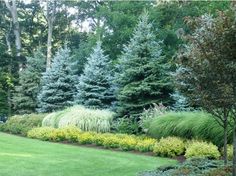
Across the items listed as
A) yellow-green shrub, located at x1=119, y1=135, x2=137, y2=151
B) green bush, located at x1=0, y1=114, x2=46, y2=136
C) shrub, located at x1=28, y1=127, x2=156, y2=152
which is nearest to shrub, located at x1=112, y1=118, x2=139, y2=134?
shrub, located at x1=28, y1=127, x2=156, y2=152

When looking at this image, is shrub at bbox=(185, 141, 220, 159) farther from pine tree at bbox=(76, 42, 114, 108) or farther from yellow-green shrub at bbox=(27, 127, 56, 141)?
pine tree at bbox=(76, 42, 114, 108)

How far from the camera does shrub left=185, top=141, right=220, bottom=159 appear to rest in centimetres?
996

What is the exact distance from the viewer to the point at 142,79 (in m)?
17.8

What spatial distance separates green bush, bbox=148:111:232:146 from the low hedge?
1.19ft

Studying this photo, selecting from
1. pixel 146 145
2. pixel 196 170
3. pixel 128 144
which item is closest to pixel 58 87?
pixel 128 144

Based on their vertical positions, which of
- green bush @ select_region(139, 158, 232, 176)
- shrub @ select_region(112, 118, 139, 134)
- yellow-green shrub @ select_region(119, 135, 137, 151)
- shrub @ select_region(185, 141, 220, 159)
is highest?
shrub @ select_region(112, 118, 139, 134)

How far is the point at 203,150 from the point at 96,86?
10.9 meters

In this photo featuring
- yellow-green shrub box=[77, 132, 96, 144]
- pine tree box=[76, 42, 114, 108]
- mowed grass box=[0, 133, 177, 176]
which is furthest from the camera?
pine tree box=[76, 42, 114, 108]

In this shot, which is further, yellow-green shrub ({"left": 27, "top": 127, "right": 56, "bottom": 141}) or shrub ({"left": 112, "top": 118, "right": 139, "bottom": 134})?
shrub ({"left": 112, "top": 118, "right": 139, "bottom": 134})

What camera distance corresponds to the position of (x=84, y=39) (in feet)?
119

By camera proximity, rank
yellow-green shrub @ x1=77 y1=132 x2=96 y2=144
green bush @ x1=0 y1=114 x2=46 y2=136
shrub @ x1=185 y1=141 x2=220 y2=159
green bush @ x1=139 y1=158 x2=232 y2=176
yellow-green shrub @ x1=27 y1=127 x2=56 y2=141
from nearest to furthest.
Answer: green bush @ x1=139 y1=158 x2=232 y2=176
shrub @ x1=185 y1=141 x2=220 y2=159
yellow-green shrub @ x1=77 y1=132 x2=96 y2=144
yellow-green shrub @ x1=27 y1=127 x2=56 y2=141
green bush @ x1=0 y1=114 x2=46 y2=136

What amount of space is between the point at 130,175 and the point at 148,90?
360 inches

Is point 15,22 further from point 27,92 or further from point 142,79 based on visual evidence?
point 142,79

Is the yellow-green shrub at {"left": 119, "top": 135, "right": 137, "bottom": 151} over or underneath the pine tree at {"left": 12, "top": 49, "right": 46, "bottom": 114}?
underneath
